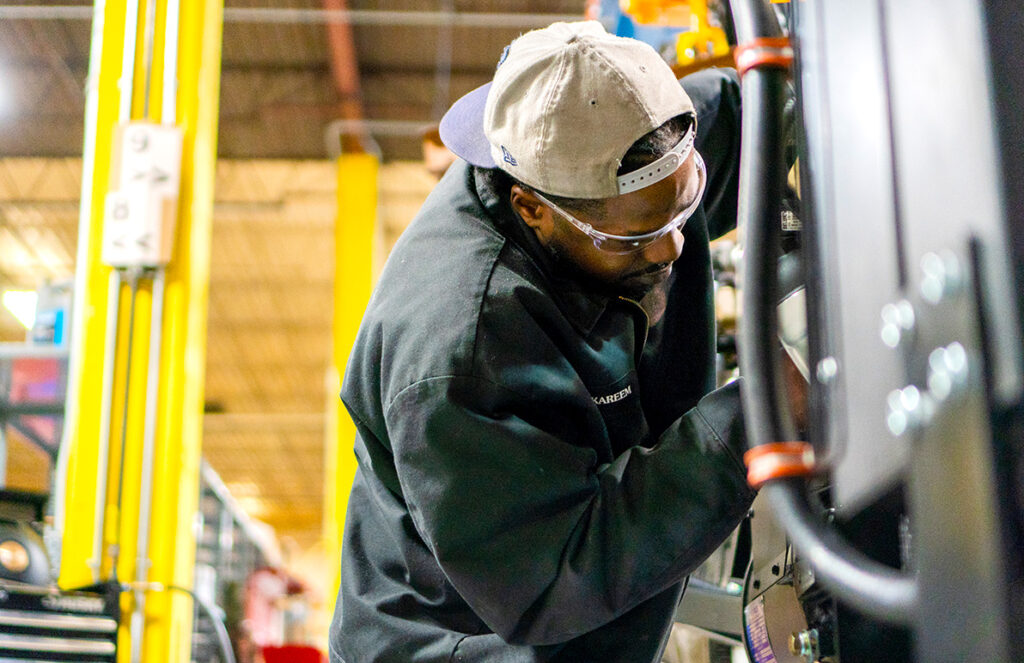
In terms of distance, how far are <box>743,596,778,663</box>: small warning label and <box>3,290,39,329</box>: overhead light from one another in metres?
4.18

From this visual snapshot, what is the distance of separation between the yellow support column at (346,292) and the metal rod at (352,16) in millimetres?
1611

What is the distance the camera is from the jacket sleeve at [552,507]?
1199mm

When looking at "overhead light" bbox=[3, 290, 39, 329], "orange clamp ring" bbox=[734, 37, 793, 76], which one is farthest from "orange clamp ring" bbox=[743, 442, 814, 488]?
"overhead light" bbox=[3, 290, 39, 329]

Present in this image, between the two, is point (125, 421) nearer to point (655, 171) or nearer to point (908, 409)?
point (655, 171)

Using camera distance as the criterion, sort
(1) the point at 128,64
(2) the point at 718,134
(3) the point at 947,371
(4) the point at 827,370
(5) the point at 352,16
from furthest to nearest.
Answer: (5) the point at 352,16
(1) the point at 128,64
(2) the point at 718,134
(4) the point at 827,370
(3) the point at 947,371

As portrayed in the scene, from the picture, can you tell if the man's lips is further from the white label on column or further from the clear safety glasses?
the white label on column

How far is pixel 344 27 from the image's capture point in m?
8.72

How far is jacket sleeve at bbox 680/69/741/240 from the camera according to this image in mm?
1628

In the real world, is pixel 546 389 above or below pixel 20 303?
below

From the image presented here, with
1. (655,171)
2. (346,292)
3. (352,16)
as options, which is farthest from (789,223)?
(346,292)

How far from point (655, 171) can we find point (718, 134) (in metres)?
0.39

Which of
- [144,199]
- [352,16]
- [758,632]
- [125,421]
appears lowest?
[758,632]

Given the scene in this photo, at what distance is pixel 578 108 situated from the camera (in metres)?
1.27

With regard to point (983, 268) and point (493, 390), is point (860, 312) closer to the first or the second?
point (983, 268)
